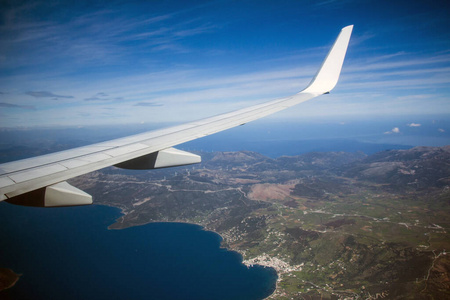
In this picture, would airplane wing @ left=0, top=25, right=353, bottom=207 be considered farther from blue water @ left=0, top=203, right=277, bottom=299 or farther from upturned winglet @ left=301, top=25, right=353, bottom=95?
blue water @ left=0, top=203, right=277, bottom=299

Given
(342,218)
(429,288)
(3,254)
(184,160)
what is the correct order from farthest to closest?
1. (342,218)
2. (3,254)
3. (429,288)
4. (184,160)

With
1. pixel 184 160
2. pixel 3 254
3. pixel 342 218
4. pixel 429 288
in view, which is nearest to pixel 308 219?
pixel 342 218

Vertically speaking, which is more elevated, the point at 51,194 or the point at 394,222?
the point at 51,194

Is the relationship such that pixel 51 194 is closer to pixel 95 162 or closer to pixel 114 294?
pixel 95 162

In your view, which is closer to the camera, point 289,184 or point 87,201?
point 87,201

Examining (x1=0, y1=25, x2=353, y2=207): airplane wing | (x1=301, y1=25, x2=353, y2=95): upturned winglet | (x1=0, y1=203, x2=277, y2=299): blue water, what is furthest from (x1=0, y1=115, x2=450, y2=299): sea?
(x1=0, y1=25, x2=353, y2=207): airplane wing

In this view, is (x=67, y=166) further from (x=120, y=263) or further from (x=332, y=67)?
(x=120, y=263)
